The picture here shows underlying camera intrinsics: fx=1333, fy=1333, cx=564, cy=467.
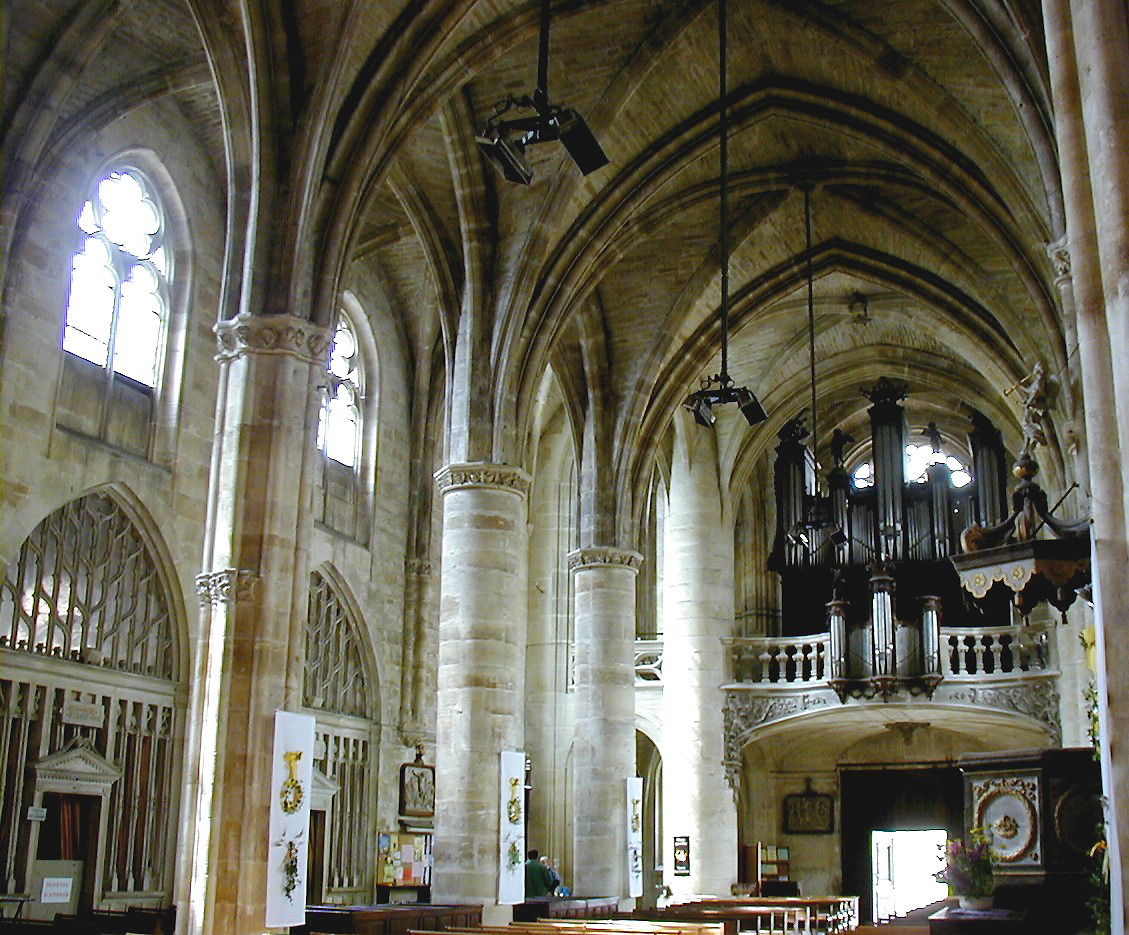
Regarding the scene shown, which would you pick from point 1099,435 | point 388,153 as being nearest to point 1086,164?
point 1099,435

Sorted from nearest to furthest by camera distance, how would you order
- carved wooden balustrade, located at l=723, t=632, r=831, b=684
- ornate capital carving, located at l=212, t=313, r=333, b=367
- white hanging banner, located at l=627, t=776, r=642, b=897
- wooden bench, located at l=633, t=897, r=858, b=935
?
ornate capital carving, located at l=212, t=313, r=333, b=367 → wooden bench, located at l=633, t=897, r=858, b=935 → white hanging banner, located at l=627, t=776, r=642, b=897 → carved wooden balustrade, located at l=723, t=632, r=831, b=684

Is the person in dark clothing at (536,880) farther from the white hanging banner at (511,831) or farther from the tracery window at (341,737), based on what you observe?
the tracery window at (341,737)

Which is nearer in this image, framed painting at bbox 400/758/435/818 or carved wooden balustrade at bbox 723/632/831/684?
framed painting at bbox 400/758/435/818

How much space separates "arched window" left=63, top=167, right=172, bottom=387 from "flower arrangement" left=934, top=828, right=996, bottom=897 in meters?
11.6

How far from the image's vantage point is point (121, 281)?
56.5 ft

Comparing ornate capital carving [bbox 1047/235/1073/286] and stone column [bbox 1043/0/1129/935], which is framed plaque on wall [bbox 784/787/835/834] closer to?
ornate capital carving [bbox 1047/235/1073/286]

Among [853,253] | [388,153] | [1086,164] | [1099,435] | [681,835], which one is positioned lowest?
[681,835]

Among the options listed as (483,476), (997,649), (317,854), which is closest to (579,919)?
(317,854)

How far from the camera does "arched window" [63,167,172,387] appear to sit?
54.7ft

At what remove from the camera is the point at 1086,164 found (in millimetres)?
6406

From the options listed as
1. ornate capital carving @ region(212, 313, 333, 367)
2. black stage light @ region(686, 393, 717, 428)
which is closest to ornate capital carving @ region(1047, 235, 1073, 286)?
black stage light @ region(686, 393, 717, 428)

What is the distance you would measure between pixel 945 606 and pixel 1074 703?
15.9ft

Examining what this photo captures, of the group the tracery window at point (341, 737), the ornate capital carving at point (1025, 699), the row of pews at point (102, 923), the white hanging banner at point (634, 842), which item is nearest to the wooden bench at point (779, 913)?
the white hanging banner at point (634, 842)

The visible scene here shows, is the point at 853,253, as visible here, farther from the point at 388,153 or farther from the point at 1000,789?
the point at 1000,789
